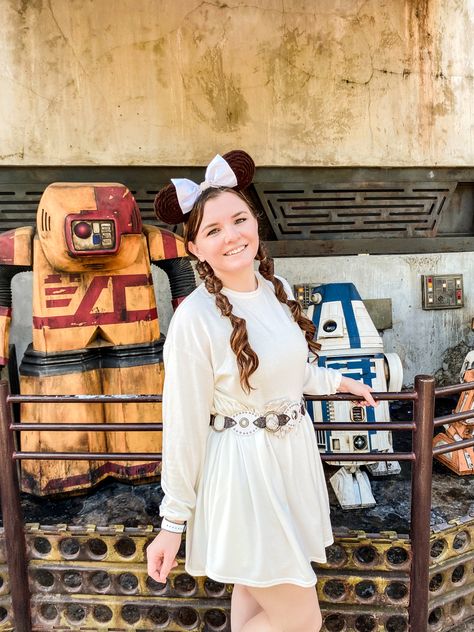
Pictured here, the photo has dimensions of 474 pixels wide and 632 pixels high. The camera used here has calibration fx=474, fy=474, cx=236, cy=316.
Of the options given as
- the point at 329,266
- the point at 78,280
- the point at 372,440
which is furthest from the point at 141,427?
the point at 329,266

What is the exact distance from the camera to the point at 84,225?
82.8 inches

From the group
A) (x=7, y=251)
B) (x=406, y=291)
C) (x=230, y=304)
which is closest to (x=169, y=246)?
(x=7, y=251)

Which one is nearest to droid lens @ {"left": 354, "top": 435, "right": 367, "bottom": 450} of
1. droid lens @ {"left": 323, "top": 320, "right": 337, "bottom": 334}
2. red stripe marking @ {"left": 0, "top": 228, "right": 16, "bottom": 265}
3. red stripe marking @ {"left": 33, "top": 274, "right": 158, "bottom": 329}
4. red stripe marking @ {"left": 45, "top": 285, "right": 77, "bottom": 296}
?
droid lens @ {"left": 323, "top": 320, "right": 337, "bottom": 334}

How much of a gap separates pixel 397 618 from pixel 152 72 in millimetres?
3300

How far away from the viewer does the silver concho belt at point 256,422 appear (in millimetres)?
1202

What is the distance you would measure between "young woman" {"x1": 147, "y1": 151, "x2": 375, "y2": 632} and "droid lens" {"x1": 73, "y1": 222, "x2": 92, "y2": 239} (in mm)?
959

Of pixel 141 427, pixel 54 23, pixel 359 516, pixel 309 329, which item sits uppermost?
pixel 54 23

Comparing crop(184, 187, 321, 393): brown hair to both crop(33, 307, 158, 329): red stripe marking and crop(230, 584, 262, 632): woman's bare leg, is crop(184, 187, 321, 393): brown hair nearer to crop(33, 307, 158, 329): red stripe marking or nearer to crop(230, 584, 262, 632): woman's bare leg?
crop(230, 584, 262, 632): woman's bare leg

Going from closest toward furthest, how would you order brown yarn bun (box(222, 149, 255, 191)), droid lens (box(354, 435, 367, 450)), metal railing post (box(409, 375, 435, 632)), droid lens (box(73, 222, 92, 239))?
brown yarn bun (box(222, 149, 255, 191)) → metal railing post (box(409, 375, 435, 632)) → droid lens (box(73, 222, 92, 239)) → droid lens (box(354, 435, 367, 450))

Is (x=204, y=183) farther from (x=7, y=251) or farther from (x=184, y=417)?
(x=7, y=251)

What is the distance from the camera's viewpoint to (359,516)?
6.75 ft

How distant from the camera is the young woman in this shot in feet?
3.78

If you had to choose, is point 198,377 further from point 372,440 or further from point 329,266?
point 329,266

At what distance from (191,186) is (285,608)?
1.13 meters
